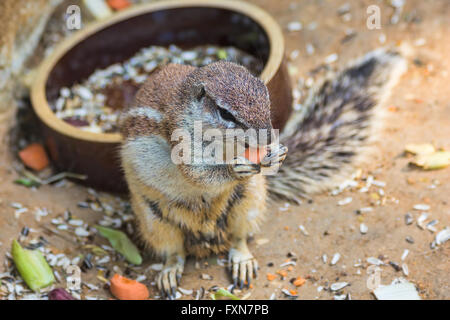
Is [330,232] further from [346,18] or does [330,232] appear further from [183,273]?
[346,18]

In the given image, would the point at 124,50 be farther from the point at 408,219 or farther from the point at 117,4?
the point at 408,219

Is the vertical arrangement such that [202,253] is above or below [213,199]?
below

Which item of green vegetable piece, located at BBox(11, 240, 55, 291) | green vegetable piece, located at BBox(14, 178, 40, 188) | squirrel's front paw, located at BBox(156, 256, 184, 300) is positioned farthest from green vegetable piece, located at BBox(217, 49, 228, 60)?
green vegetable piece, located at BBox(11, 240, 55, 291)

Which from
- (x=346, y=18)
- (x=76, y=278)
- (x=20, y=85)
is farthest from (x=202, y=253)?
(x=346, y=18)

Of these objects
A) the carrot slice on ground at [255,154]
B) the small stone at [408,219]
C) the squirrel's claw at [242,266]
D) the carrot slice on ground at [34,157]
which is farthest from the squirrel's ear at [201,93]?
the carrot slice on ground at [34,157]

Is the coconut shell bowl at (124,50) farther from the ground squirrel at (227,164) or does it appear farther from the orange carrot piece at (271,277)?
the orange carrot piece at (271,277)
